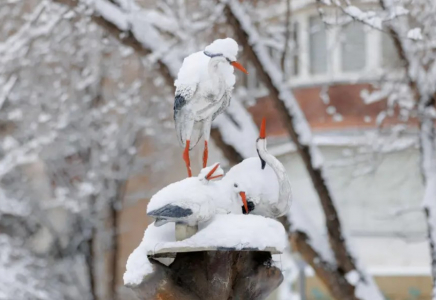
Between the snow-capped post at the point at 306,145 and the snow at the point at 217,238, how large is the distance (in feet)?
12.8

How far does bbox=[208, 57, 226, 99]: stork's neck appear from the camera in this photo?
152 inches

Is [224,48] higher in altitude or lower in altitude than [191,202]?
higher

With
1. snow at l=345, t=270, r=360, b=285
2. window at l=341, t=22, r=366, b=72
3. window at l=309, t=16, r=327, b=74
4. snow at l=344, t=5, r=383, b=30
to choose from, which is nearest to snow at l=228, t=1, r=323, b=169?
snow at l=345, t=270, r=360, b=285

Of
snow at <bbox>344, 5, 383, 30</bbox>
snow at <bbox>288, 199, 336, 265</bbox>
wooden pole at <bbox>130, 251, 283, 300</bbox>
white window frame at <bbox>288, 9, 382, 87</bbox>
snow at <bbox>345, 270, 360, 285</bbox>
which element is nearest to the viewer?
wooden pole at <bbox>130, 251, 283, 300</bbox>

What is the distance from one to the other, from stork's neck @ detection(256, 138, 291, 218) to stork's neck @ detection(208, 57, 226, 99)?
36 centimetres

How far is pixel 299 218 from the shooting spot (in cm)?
745

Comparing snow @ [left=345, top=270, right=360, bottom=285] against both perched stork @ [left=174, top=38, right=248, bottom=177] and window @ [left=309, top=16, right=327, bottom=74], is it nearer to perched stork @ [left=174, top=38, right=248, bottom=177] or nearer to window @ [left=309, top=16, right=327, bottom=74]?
perched stork @ [left=174, top=38, right=248, bottom=177]

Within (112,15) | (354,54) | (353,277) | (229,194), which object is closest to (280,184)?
(229,194)

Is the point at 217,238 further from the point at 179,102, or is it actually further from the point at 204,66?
the point at 204,66

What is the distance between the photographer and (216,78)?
3.90 m

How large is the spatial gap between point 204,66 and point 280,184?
78 centimetres

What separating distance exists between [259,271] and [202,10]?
6.18 m

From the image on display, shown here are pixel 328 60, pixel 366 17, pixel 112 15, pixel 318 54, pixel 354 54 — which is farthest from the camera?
pixel 318 54

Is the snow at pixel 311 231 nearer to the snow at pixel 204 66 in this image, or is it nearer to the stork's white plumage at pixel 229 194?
the stork's white plumage at pixel 229 194
